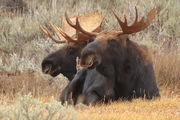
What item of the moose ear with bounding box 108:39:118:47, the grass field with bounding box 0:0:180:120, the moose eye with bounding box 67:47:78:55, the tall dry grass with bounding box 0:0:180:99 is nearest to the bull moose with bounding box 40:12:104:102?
the moose eye with bounding box 67:47:78:55

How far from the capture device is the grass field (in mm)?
6801

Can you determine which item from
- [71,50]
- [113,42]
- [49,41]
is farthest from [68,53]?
[49,41]

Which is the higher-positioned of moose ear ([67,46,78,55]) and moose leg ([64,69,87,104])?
moose ear ([67,46,78,55])

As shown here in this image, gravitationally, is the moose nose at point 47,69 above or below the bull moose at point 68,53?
below

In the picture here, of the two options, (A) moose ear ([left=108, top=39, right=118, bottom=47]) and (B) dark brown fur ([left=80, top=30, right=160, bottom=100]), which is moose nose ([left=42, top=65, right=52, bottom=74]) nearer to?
(B) dark brown fur ([left=80, top=30, right=160, bottom=100])

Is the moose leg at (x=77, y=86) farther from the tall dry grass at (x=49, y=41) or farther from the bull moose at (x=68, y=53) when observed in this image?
the tall dry grass at (x=49, y=41)

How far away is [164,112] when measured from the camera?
877cm

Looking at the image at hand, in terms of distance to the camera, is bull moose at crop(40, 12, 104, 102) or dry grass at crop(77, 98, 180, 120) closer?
dry grass at crop(77, 98, 180, 120)

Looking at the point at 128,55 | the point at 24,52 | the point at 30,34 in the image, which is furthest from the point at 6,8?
the point at 128,55

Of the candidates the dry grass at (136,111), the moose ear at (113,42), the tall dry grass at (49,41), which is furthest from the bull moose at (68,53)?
the dry grass at (136,111)

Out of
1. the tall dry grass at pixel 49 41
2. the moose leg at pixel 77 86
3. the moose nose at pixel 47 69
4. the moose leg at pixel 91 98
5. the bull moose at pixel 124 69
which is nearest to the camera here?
the moose leg at pixel 91 98

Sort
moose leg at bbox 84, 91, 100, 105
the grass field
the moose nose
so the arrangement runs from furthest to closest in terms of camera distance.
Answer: the moose nose
moose leg at bbox 84, 91, 100, 105
the grass field

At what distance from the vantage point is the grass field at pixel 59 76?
680 centimetres

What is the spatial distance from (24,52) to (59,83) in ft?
11.8
